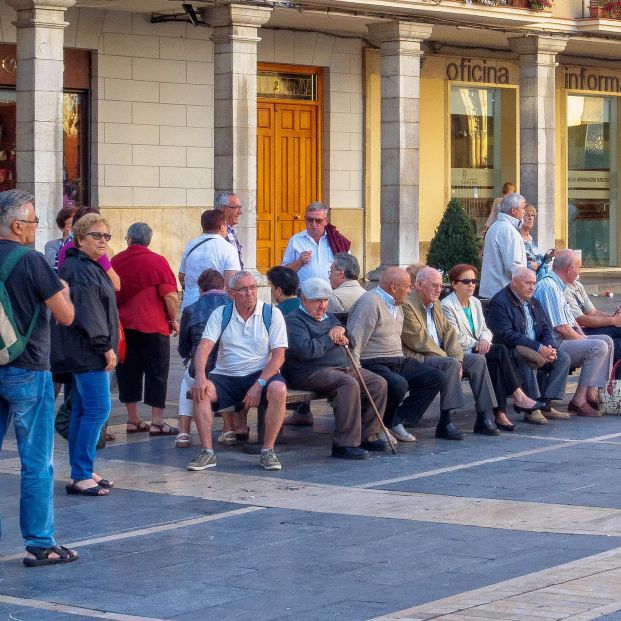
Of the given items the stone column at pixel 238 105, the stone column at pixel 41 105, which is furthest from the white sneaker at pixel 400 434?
the stone column at pixel 238 105

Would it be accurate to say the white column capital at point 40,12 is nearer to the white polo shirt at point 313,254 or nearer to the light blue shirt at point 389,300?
the white polo shirt at point 313,254

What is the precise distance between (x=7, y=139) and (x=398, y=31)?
233 inches

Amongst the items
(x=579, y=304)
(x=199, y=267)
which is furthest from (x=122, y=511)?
(x=579, y=304)

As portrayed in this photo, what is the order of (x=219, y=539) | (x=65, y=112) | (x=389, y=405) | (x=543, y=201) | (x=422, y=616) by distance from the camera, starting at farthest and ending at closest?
1. (x=543, y=201)
2. (x=65, y=112)
3. (x=389, y=405)
4. (x=219, y=539)
5. (x=422, y=616)

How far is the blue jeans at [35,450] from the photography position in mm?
7684

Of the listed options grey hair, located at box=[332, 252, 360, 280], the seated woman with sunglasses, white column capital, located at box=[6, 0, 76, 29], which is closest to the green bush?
white column capital, located at box=[6, 0, 76, 29]

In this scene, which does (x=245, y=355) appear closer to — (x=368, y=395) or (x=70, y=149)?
(x=368, y=395)

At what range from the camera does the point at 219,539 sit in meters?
8.28

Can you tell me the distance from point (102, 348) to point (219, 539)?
6.01ft

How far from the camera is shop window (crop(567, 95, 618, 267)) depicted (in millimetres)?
30641

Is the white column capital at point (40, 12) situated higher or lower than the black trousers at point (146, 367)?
higher

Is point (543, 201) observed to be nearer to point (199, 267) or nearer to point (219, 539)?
point (199, 267)

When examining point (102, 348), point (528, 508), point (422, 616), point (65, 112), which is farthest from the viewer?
point (65, 112)

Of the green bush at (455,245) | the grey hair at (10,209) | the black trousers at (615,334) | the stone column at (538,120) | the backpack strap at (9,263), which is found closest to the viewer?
the backpack strap at (9,263)
